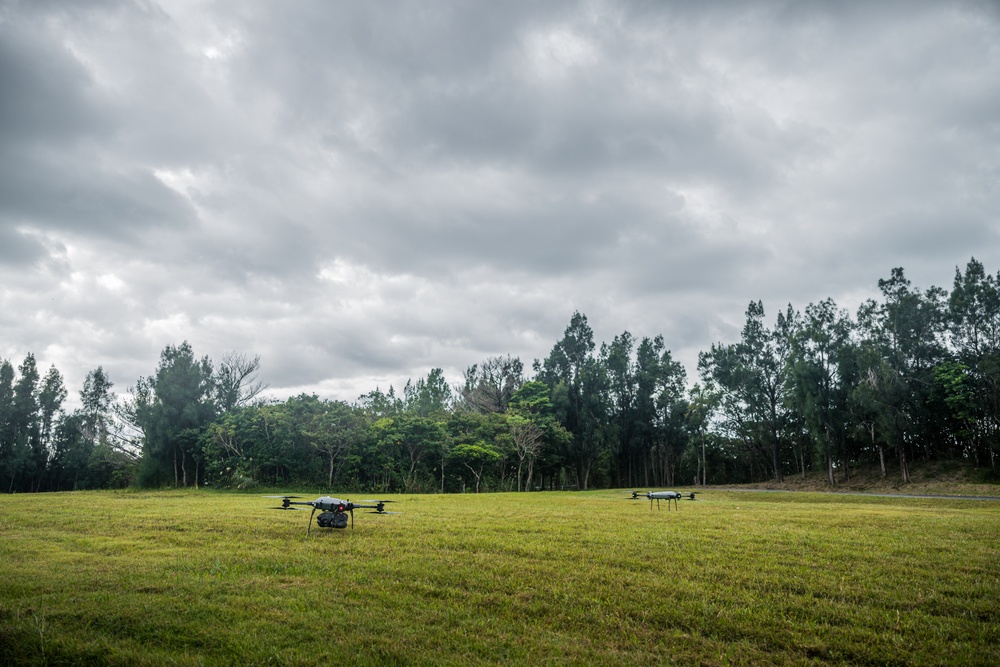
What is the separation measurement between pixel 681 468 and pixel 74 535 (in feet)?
203

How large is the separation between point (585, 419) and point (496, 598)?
48.6 m

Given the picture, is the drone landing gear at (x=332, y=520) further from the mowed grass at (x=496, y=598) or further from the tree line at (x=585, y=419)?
the tree line at (x=585, y=419)

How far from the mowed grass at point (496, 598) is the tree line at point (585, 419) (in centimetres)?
2702

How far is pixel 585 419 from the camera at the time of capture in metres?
A: 54.0

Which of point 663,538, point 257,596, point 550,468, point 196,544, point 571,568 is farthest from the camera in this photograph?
point 550,468

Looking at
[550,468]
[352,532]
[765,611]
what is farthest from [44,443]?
[765,611]

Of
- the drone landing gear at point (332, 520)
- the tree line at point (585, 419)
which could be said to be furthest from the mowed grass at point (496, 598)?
the tree line at point (585, 419)

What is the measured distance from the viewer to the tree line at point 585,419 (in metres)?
36.5

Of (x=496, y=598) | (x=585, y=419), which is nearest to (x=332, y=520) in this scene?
(x=496, y=598)

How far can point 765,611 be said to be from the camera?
6074 millimetres

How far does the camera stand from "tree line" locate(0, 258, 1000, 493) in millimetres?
36469

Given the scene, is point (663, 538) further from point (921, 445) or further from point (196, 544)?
point (921, 445)

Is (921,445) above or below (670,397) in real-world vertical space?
below

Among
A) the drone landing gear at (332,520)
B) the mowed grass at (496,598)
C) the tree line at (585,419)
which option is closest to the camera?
the mowed grass at (496,598)
